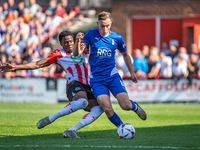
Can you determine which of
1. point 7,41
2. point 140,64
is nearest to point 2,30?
point 7,41

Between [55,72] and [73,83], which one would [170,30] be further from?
[73,83]

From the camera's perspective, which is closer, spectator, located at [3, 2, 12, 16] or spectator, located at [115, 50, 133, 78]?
spectator, located at [115, 50, 133, 78]

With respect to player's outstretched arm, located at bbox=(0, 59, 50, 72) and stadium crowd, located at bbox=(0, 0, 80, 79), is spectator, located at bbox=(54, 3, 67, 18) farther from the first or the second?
player's outstretched arm, located at bbox=(0, 59, 50, 72)

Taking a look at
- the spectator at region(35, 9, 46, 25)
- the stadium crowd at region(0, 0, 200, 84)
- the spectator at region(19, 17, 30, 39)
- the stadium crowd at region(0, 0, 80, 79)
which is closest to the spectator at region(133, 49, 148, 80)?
the stadium crowd at region(0, 0, 200, 84)

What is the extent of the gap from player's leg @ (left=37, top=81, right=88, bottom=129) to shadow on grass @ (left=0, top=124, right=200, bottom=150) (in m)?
0.30

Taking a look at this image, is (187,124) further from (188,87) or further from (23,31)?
(23,31)

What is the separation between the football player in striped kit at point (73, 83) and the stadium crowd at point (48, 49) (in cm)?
861

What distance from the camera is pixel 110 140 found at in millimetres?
6531

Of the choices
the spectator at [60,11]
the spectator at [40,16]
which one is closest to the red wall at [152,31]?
the spectator at [60,11]

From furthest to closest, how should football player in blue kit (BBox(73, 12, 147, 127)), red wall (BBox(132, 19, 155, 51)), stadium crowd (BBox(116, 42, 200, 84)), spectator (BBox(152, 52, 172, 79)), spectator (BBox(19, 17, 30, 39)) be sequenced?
red wall (BBox(132, 19, 155, 51))
spectator (BBox(19, 17, 30, 39))
spectator (BBox(152, 52, 172, 79))
stadium crowd (BBox(116, 42, 200, 84))
football player in blue kit (BBox(73, 12, 147, 127))

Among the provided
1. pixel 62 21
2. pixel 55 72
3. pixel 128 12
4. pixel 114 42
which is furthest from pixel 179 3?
pixel 114 42

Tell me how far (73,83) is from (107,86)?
0.71m

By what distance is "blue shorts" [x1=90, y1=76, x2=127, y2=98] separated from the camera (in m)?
6.87

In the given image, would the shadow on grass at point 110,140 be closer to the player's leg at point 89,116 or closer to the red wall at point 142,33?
the player's leg at point 89,116
